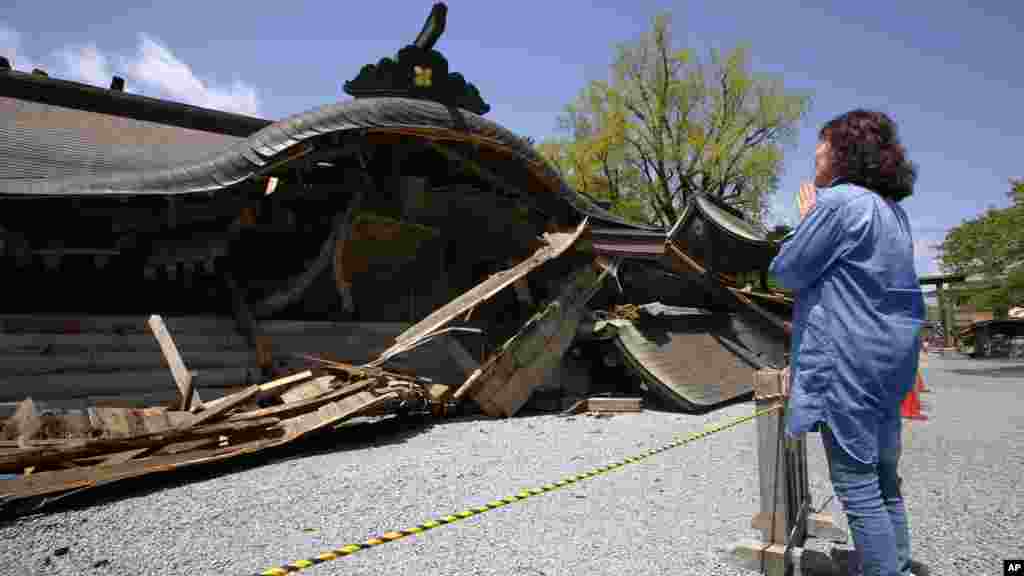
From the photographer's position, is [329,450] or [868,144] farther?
[329,450]

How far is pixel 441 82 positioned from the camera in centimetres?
865

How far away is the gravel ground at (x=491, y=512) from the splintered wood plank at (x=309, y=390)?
0.51 metres

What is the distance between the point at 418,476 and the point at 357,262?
456 centimetres

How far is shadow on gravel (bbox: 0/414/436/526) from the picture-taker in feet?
11.4

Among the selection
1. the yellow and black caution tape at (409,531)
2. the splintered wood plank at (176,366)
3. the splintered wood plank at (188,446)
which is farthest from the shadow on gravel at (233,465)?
the yellow and black caution tape at (409,531)

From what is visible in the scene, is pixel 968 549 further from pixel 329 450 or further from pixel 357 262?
pixel 357 262

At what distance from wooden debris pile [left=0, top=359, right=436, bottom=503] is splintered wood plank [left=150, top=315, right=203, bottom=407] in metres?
0.18

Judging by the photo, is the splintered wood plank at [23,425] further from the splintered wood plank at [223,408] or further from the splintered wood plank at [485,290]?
the splintered wood plank at [485,290]

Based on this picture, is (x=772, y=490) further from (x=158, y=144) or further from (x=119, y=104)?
(x=119, y=104)

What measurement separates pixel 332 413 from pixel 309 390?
545mm

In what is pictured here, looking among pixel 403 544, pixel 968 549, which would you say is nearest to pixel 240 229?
pixel 403 544

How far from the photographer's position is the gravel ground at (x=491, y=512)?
9.03 feet

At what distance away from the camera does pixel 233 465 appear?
15.3 ft

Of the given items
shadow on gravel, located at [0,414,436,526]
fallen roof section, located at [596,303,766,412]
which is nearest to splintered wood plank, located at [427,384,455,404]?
shadow on gravel, located at [0,414,436,526]
